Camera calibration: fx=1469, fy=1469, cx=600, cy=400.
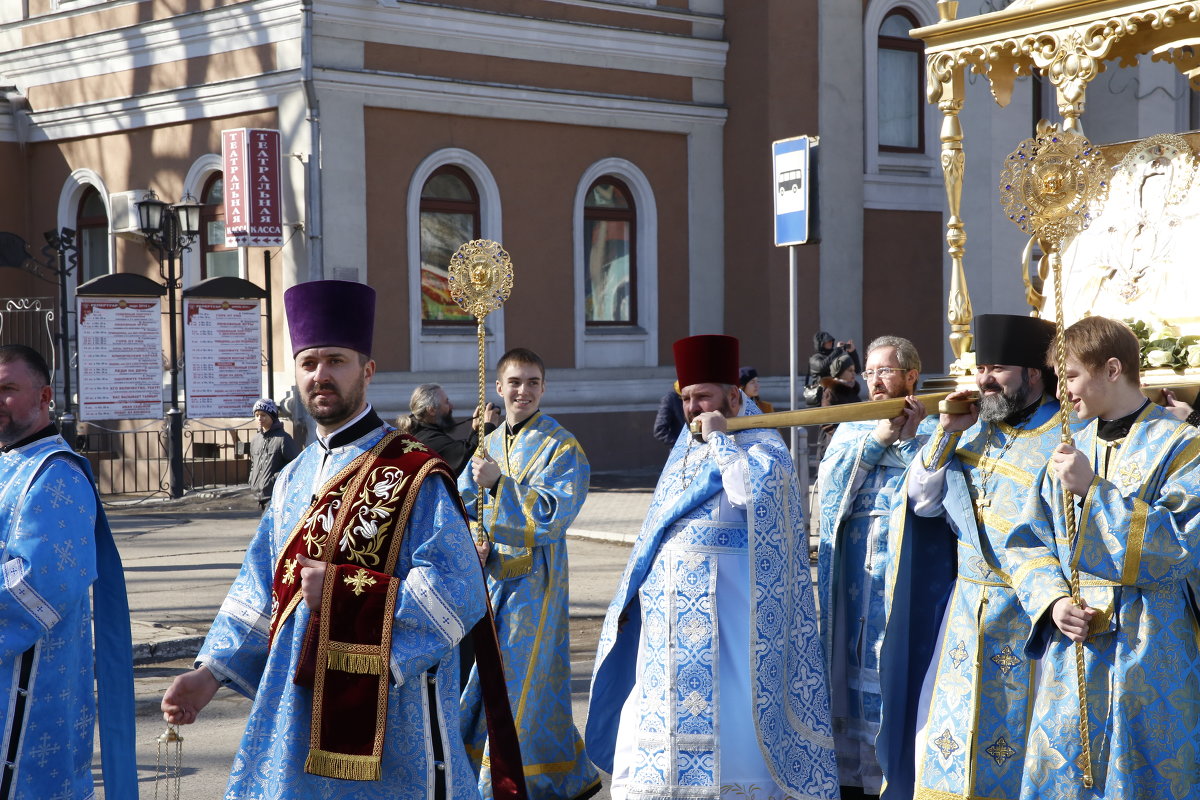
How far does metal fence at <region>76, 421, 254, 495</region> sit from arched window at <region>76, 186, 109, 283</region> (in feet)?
8.97

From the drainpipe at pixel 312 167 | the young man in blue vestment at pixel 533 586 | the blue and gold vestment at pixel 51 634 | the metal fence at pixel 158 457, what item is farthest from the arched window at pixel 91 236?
the blue and gold vestment at pixel 51 634

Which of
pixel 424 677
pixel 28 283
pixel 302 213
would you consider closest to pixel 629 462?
pixel 302 213

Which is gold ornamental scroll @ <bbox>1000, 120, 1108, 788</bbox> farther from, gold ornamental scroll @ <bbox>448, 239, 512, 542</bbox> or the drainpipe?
the drainpipe

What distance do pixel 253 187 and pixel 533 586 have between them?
12.3 m

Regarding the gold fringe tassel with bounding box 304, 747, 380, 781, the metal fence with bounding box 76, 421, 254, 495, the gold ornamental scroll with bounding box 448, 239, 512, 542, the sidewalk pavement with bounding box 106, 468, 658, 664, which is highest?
the gold ornamental scroll with bounding box 448, 239, 512, 542

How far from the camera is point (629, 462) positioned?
66.7ft

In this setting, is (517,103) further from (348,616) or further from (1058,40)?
(348,616)

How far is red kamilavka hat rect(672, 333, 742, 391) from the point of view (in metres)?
5.44

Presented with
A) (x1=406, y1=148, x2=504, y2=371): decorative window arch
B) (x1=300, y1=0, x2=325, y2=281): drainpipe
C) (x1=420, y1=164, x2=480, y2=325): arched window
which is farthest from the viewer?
(x1=420, y1=164, x2=480, y2=325): arched window

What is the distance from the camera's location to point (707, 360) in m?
5.46

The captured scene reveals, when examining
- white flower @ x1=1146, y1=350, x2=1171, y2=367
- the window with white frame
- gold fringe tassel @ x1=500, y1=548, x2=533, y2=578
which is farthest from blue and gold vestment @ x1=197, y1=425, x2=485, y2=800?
the window with white frame

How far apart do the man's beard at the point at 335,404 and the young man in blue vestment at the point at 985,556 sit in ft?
7.37

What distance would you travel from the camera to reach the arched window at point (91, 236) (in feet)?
68.7

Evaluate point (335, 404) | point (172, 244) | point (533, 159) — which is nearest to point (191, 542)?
point (172, 244)
